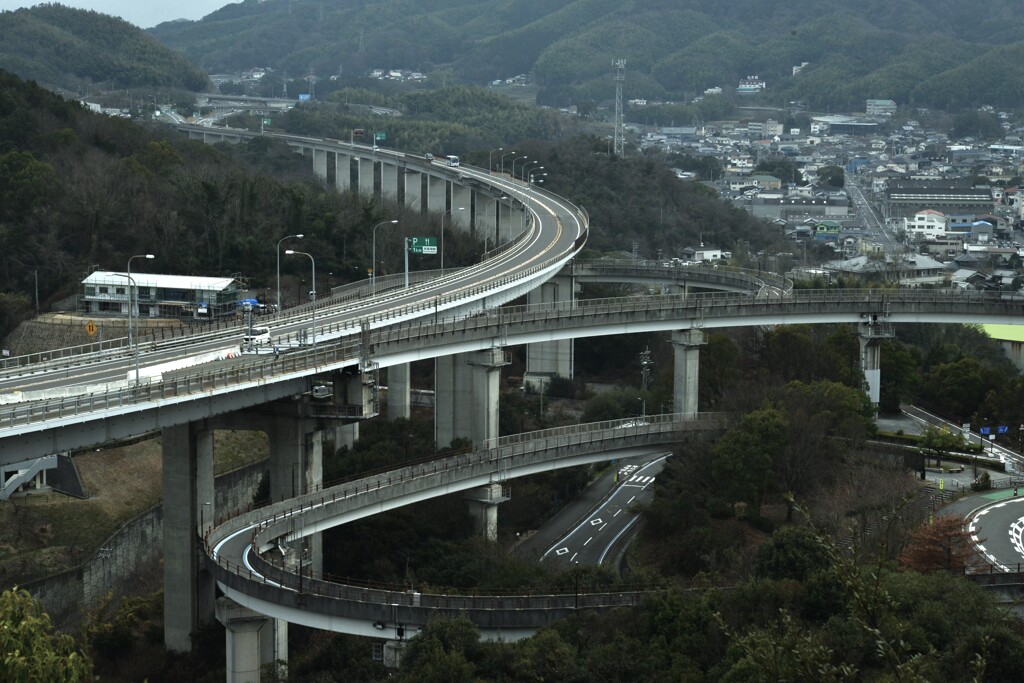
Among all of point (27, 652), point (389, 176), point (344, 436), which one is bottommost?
point (344, 436)

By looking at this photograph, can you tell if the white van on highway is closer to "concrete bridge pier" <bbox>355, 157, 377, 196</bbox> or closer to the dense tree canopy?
the dense tree canopy

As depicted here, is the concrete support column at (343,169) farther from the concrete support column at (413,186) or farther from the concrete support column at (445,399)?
the concrete support column at (445,399)

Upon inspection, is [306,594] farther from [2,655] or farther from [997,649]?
[997,649]

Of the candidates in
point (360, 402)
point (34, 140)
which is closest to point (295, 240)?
point (34, 140)

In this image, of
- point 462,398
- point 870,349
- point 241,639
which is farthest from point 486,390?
point 870,349

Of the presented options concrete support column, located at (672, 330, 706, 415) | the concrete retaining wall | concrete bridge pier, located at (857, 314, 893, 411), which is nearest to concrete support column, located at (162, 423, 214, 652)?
the concrete retaining wall

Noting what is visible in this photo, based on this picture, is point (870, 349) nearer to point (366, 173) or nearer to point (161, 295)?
point (161, 295)
